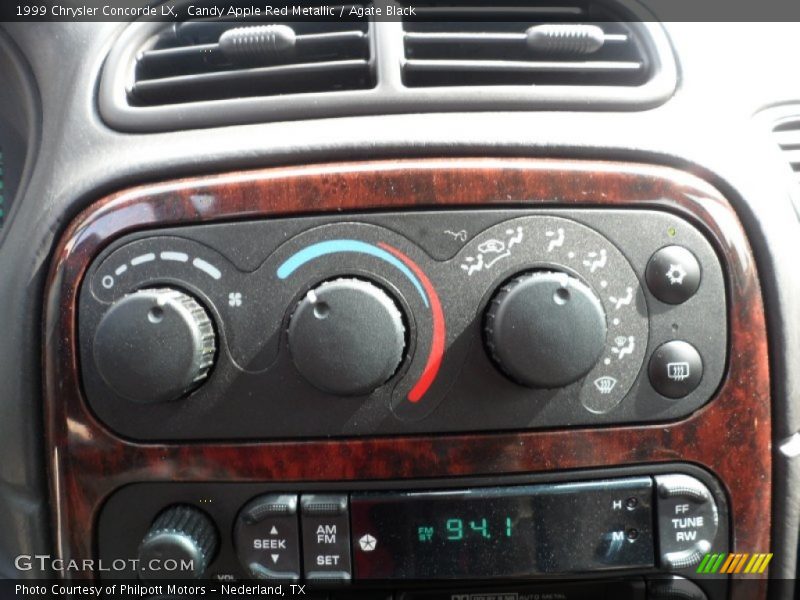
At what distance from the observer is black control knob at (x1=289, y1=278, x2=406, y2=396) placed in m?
0.56

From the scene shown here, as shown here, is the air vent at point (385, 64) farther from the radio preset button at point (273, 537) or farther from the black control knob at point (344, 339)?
the radio preset button at point (273, 537)

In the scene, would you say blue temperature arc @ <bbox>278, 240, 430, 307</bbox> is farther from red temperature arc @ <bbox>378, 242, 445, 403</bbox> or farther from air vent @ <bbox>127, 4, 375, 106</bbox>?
air vent @ <bbox>127, 4, 375, 106</bbox>

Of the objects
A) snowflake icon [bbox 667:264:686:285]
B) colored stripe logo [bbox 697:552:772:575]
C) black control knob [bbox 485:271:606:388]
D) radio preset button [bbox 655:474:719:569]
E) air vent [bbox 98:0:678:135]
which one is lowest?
colored stripe logo [bbox 697:552:772:575]

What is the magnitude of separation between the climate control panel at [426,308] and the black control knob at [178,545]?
9 cm

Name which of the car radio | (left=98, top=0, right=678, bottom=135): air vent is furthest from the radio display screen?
(left=98, top=0, right=678, bottom=135): air vent

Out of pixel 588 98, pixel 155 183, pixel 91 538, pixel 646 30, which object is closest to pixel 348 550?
pixel 91 538

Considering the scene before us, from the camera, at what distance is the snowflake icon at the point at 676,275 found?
0.62m

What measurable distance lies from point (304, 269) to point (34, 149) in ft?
1.27

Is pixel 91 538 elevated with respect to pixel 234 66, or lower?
lower

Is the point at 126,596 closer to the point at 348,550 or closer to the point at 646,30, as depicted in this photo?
the point at 348,550

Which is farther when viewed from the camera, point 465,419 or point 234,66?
point 234,66

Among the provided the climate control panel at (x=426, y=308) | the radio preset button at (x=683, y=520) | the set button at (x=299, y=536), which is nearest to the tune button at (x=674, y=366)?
the climate control panel at (x=426, y=308)

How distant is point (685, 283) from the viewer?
616mm

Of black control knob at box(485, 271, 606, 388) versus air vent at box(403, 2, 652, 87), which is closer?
black control knob at box(485, 271, 606, 388)
